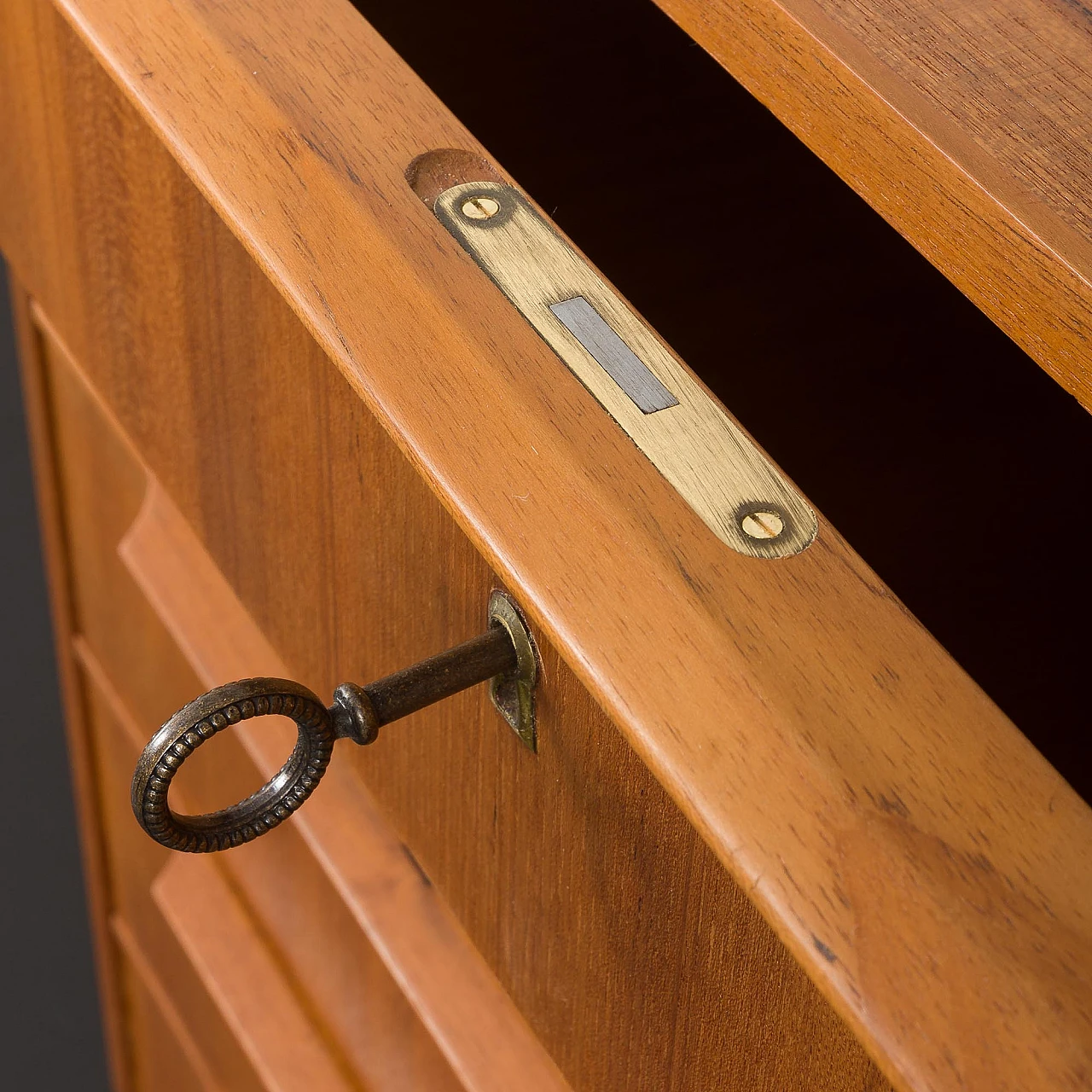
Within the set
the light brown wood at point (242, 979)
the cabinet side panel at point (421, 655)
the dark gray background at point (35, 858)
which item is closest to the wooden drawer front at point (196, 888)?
the light brown wood at point (242, 979)

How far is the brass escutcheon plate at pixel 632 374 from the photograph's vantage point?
28cm

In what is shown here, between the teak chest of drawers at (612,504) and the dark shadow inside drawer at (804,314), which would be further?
the dark shadow inside drawer at (804,314)

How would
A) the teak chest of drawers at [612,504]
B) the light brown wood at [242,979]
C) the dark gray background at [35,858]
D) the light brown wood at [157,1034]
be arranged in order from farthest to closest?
the dark gray background at [35,858], the light brown wood at [157,1034], the light brown wood at [242,979], the teak chest of drawers at [612,504]

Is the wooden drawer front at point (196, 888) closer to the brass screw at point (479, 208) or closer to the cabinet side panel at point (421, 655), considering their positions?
the cabinet side panel at point (421, 655)

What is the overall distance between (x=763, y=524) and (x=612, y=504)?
3 cm

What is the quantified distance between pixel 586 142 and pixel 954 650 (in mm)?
248

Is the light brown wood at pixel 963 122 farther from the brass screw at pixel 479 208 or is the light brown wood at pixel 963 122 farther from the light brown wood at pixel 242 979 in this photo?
the light brown wood at pixel 242 979

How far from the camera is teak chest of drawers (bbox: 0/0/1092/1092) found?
0.24m

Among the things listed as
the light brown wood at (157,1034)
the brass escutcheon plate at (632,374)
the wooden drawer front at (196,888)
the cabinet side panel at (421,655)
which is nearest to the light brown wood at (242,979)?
the wooden drawer front at (196,888)

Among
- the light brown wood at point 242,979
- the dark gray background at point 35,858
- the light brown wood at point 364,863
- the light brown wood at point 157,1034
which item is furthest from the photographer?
the dark gray background at point 35,858

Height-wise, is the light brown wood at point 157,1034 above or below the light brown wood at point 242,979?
below

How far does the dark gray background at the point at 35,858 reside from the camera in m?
1.02

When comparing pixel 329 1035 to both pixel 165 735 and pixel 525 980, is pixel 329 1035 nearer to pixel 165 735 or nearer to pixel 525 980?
pixel 525 980

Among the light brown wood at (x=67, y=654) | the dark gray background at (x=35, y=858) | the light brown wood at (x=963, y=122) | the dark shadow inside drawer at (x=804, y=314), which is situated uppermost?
the light brown wood at (x=963, y=122)
